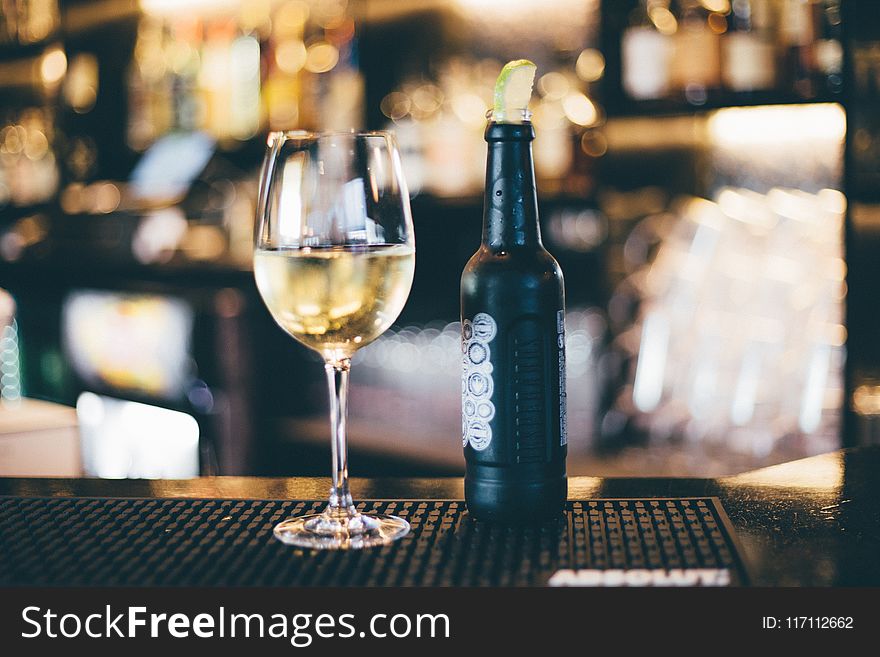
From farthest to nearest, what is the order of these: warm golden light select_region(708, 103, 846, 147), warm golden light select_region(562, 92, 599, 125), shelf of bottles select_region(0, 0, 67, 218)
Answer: shelf of bottles select_region(0, 0, 67, 218), warm golden light select_region(562, 92, 599, 125), warm golden light select_region(708, 103, 846, 147)

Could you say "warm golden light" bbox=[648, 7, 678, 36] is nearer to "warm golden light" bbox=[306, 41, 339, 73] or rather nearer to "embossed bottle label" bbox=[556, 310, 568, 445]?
"warm golden light" bbox=[306, 41, 339, 73]

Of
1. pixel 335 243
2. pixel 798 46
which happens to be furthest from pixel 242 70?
pixel 335 243

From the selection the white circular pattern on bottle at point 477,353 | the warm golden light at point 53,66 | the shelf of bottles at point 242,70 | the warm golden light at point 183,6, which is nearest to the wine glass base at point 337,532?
the white circular pattern on bottle at point 477,353

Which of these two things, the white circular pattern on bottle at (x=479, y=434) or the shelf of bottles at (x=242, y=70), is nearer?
the white circular pattern on bottle at (x=479, y=434)

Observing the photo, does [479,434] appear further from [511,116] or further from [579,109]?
[579,109]

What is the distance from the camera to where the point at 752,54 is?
2.48m

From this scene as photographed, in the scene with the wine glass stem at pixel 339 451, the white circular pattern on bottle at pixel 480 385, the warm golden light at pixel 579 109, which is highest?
the warm golden light at pixel 579 109

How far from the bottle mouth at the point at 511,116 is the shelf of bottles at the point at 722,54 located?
1821 mm

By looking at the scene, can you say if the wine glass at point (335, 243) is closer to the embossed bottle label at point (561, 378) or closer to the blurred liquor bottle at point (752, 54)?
the embossed bottle label at point (561, 378)

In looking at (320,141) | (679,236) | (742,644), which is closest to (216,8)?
(679,236)

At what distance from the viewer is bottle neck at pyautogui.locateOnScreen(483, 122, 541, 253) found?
0.77 meters

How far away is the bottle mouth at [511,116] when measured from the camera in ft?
2.52

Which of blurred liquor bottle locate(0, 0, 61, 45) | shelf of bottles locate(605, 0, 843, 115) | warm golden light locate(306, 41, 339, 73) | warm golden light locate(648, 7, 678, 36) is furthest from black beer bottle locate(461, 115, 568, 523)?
blurred liquor bottle locate(0, 0, 61, 45)

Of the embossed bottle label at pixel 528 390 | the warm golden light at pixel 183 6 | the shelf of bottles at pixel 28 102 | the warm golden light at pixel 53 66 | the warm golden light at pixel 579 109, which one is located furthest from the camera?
the shelf of bottles at pixel 28 102
